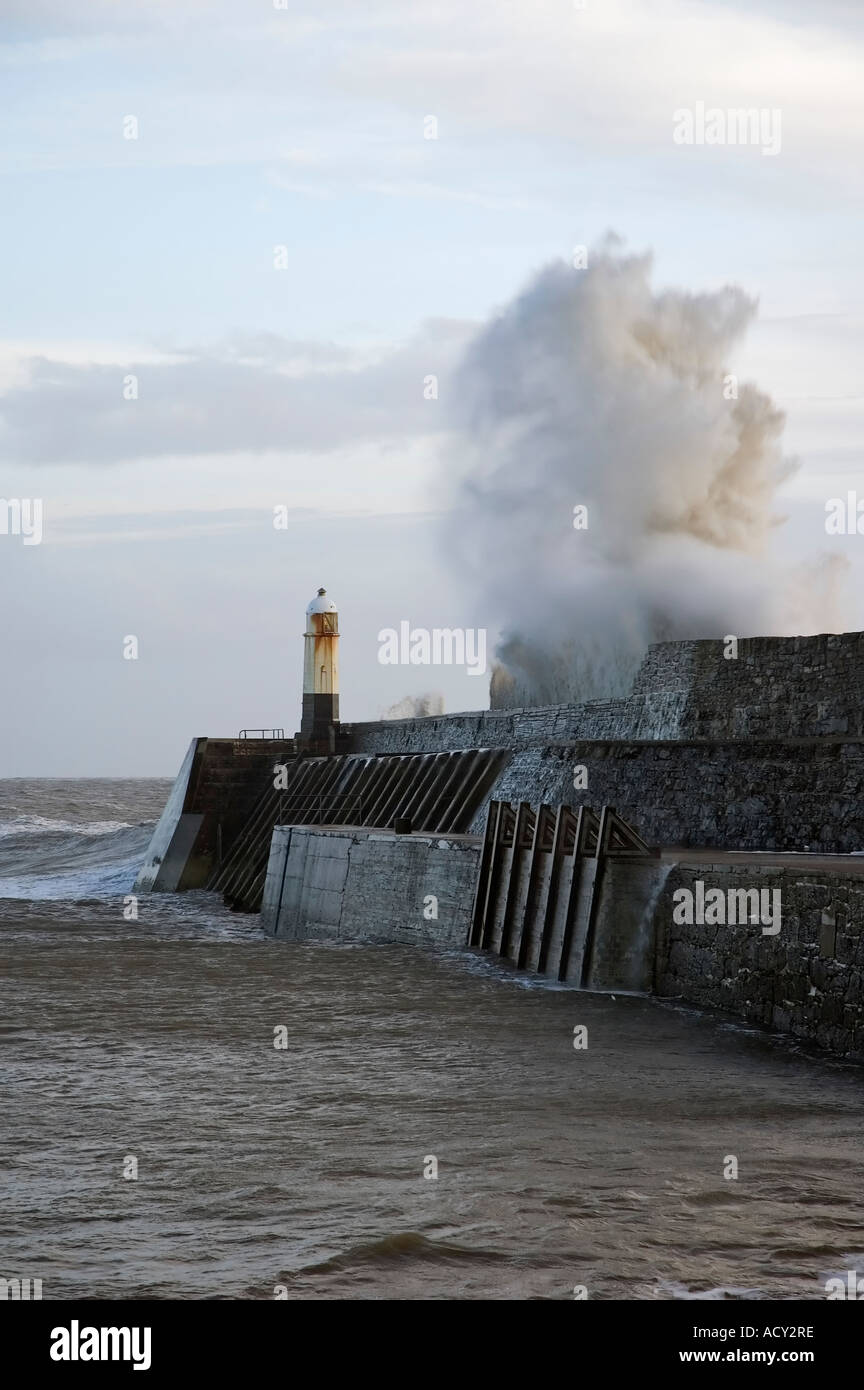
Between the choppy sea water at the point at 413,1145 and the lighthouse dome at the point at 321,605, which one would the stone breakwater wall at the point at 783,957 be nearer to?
the choppy sea water at the point at 413,1145

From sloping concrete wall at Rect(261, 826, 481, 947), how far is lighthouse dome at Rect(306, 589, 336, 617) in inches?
313

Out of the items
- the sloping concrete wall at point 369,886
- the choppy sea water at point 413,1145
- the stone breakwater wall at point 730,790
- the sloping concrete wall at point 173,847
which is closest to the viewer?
the choppy sea water at point 413,1145

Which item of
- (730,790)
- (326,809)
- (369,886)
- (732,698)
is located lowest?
(369,886)

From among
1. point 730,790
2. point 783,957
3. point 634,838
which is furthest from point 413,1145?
point 730,790

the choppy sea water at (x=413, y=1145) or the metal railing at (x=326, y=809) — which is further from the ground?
the metal railing at (x=326, y=809)

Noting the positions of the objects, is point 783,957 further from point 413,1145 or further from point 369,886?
point 369,886

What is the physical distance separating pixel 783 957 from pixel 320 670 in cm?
2100

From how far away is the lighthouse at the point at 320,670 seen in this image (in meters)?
32.2

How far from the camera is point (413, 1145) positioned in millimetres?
9359

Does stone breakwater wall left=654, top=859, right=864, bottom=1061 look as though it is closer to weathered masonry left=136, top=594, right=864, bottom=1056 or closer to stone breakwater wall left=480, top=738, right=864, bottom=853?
weathered masonry left=136, top=594, right=864, bottom=1056

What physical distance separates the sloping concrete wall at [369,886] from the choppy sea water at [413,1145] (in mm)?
2430

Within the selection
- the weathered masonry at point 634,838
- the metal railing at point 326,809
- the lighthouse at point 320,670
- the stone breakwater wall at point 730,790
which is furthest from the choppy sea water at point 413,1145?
the lighthouse at point 320,670

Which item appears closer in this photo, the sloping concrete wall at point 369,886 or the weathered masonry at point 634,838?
the weathered masonry at point 634,838
